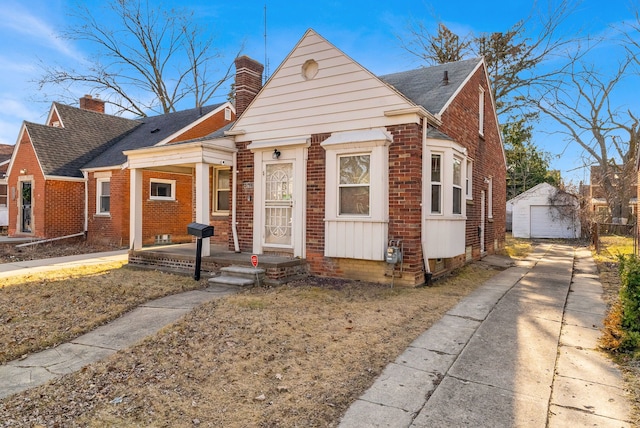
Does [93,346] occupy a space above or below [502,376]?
below

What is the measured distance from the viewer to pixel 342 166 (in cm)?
806

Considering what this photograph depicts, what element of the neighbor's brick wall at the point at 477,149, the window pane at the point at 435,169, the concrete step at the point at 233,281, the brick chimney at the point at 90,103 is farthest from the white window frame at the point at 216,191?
the brick chimney at the point at 90,103

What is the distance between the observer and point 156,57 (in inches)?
1062

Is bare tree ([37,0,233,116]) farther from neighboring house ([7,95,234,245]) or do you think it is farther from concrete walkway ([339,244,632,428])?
concrete walkway ([339,244,632,428])

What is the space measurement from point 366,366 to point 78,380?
9.16 ft

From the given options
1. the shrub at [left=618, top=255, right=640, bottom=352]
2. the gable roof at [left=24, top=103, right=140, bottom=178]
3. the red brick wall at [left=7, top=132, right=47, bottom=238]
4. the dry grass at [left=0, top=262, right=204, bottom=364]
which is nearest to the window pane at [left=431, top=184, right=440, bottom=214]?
the shrub at [left=618, top=255, right=640, bottom=352]

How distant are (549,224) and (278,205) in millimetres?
21104

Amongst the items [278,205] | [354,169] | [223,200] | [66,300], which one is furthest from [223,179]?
[66,300]

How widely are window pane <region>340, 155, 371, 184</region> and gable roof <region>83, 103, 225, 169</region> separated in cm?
1043

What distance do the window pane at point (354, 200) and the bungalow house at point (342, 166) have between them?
0.02 meters

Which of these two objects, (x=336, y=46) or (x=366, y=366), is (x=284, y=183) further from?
(x=366, y=366)

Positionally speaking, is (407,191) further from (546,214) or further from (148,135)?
(546,214)

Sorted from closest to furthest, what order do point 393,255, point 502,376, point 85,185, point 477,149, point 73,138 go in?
1. point 502,376
2. point 393,255
3. point 477,149
4. point 85,185
5. point 73,138

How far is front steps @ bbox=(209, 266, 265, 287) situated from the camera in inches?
293
